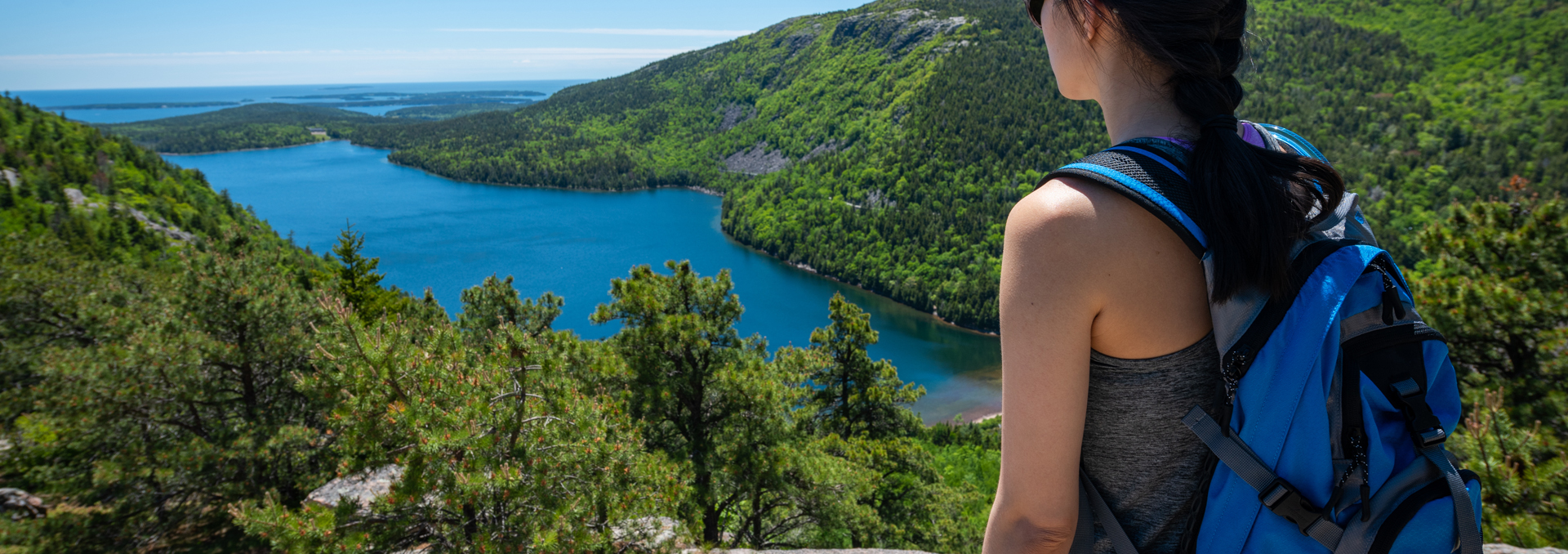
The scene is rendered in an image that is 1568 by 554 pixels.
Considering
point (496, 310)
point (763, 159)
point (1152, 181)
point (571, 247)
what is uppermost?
point (1152, 181)

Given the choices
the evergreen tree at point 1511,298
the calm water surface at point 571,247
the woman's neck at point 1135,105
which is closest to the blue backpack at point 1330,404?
the woman's neck at point 1135,105

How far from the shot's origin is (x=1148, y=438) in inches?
35.3

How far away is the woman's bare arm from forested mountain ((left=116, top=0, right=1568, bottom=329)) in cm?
4911

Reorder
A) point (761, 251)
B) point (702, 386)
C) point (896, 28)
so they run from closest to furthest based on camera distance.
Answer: point (702, 386), point (761, 251), point (896, 28)

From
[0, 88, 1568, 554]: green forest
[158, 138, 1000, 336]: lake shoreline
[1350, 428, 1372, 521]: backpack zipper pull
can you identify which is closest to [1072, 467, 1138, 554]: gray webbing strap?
[1350, 428, 1372, 521]: backpack zipper pull

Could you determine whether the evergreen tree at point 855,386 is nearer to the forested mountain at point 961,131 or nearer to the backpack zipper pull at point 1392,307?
the backpack zipper pull at point 1392,307

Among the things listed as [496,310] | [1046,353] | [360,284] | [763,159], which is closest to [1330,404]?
[1046,353]

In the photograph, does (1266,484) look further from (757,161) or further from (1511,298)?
(757,161)

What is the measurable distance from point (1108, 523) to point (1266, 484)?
224mm

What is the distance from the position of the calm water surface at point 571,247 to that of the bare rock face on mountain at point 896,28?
43.2 metres

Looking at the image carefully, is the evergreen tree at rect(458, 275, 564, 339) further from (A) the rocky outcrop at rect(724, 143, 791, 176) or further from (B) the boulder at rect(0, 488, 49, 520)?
(A) the rocky outcrop at rect(724, 143, 791, 176)

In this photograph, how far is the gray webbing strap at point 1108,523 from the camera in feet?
3.08

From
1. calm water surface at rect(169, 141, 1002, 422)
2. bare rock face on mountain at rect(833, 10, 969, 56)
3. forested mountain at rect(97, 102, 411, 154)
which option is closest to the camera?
calm water surface at rect(169, 141, 1002, 422)

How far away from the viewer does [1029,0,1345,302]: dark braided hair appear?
0.75 meters
